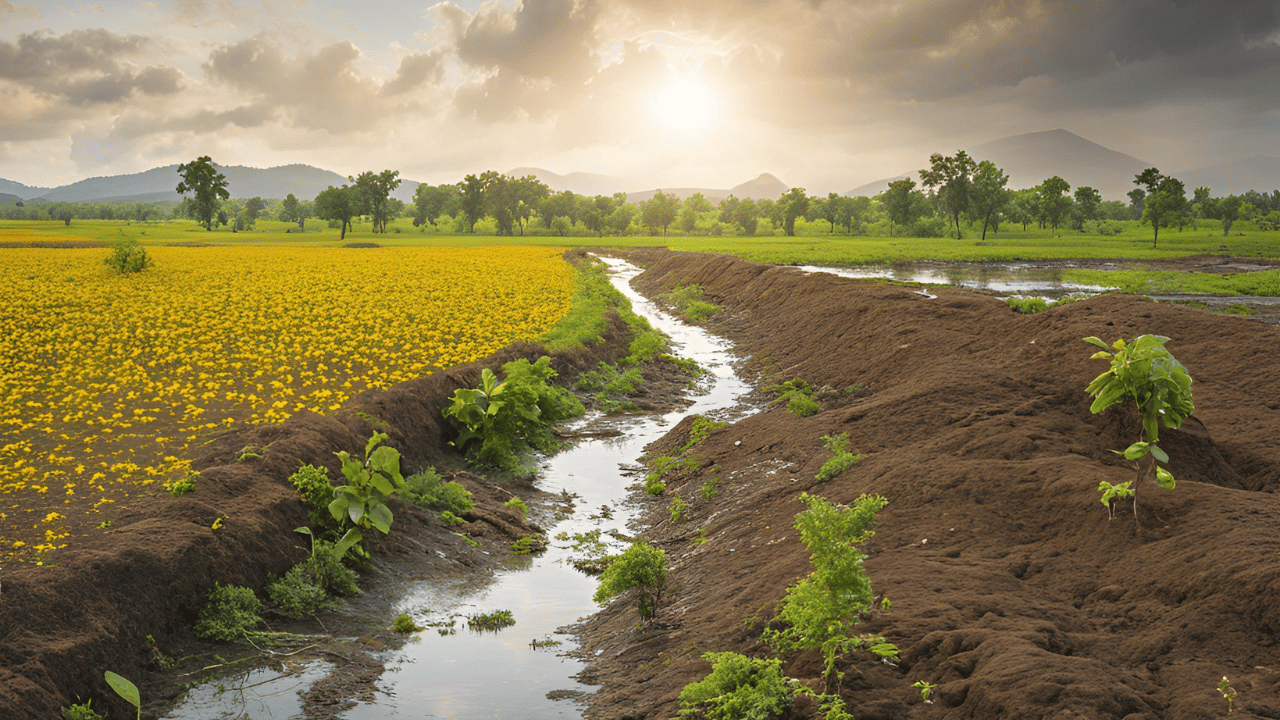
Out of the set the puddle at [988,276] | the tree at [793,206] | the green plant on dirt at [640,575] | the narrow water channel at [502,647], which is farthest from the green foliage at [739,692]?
the tree at [793,206]

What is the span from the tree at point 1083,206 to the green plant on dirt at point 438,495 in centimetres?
14511

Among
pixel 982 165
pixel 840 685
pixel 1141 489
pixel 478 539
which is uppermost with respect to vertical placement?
pixel 982 165

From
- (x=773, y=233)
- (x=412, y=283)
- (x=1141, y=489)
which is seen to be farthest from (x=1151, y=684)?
(x=773, y=233)

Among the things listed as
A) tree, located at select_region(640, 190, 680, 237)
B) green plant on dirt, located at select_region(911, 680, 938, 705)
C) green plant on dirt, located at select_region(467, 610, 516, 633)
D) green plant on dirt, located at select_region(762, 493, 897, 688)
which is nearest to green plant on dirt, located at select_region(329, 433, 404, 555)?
green plant on dirt, located at select_region(467, 610, 516, 633)

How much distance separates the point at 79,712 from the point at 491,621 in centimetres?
436

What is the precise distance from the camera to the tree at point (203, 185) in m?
121

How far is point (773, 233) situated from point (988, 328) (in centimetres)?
13746

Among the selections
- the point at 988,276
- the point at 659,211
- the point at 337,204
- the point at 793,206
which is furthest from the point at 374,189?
the point at 988,276

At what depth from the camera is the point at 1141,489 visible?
8.34 metres

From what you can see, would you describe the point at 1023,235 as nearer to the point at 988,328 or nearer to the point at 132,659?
the point at 988,328

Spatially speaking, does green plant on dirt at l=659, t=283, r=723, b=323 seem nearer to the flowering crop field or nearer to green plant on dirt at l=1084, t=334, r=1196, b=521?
the flowering crop field

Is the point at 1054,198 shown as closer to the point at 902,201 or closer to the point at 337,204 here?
the point at 902,201

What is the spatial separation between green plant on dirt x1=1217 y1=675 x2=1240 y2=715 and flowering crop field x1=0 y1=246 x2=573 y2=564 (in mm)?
10817

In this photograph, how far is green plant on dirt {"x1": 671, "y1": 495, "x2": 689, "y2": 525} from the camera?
12.9 meters
